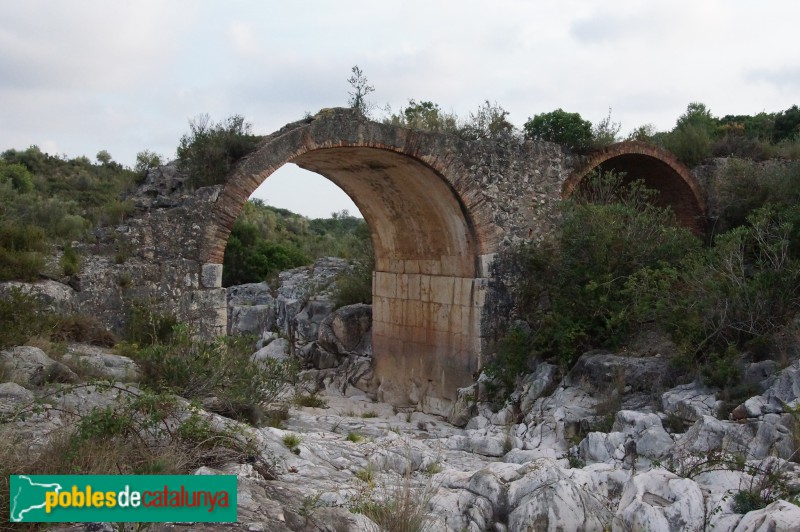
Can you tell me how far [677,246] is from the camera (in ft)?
29.2

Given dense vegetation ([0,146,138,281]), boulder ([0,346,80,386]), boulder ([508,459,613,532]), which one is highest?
dense vegetation ([0,146,138,281])

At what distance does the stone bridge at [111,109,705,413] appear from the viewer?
319 inches

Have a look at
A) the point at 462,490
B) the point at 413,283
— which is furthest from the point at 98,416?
the point at 413,283

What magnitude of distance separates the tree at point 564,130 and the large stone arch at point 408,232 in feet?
6.48

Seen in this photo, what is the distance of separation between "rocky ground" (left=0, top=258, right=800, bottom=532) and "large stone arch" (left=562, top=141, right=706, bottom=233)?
3887 mm

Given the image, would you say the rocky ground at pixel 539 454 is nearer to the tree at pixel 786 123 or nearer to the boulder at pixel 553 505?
the boulder at pixel 553 505

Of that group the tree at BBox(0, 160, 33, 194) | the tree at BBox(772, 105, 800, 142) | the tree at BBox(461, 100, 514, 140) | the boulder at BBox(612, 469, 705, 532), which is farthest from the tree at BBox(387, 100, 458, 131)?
the tree at BBox(0, 160, 33, 194)

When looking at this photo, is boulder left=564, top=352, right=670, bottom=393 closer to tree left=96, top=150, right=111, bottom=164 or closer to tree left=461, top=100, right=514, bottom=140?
tree left=461, top=100, right=514, bottom=140

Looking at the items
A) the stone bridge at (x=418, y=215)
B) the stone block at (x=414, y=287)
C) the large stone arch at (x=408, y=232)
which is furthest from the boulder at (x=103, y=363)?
the stone block at (x=414, y=287)

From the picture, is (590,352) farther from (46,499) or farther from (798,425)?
(46,499)

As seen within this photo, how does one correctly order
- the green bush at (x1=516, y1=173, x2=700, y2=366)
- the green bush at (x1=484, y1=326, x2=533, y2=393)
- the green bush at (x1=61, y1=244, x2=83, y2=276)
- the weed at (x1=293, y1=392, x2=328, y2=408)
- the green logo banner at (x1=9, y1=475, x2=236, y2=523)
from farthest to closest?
the weed at (x1=293, y1=392, x2=328, y2=408) → the green bush at (x1=484, y1=326, x2=533, y2=393) → the green bush at (x1=516, y1=173, x2=700, y2=366) → the green bush at (x1=61, y1=244, x2=83, y2=276) → the green logo banner at (x1=9, y1=475, x2=236, y2=523)

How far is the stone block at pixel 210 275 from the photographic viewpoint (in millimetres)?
8070

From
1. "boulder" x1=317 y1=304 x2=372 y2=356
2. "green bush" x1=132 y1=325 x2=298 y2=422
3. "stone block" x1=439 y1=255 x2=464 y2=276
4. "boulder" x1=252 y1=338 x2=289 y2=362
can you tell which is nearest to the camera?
"green bush" x1=132 y1=325 x2=298 y2=422

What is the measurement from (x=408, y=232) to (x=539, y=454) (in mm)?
5315
